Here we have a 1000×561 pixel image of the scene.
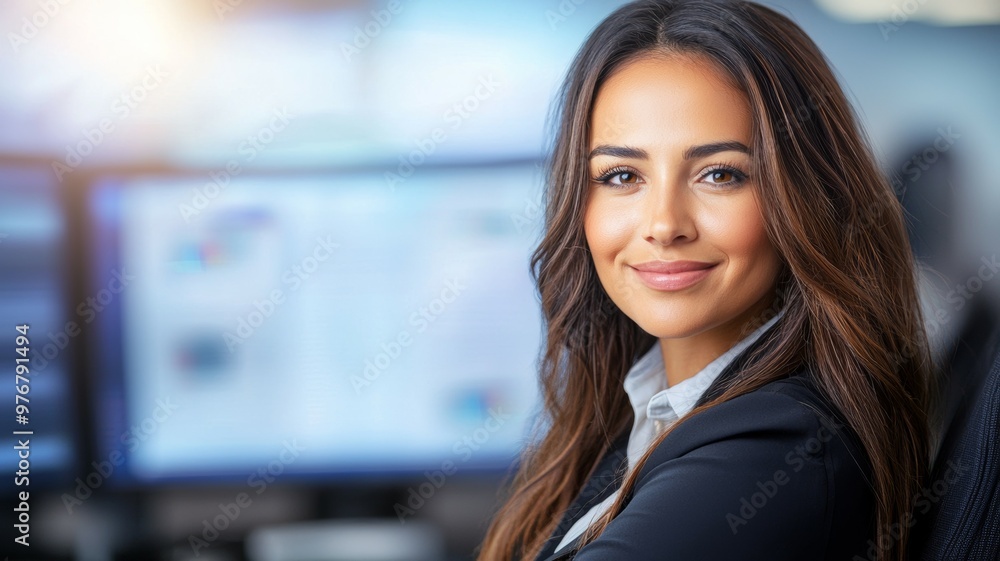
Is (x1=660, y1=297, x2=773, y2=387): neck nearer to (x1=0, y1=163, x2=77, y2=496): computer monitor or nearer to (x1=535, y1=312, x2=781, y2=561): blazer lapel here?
(x1=535, y1=312, x2=781, y2=561): blazer lapel

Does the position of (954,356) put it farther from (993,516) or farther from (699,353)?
(993,516)

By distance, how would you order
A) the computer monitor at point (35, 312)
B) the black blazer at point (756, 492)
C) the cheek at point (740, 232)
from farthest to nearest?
the computer monitor at point (35, 312) → the cheek at point (740, 232) → the black blazer at point (756, 492)

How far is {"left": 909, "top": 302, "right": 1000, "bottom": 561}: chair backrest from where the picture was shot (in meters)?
0.76

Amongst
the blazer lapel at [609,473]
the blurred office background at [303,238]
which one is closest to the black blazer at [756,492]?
the blazer lapel at [609,473]

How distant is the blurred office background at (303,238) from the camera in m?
1.79

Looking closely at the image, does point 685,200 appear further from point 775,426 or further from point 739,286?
point 775,426

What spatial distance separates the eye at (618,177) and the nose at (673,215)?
0.20 feet

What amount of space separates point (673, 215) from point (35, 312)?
57.1 inches

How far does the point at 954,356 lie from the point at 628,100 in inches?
33.6

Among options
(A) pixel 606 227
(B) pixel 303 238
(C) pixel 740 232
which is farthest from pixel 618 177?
(B) pixel 303 238

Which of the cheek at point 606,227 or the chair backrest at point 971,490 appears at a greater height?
the cheek at point 606,227

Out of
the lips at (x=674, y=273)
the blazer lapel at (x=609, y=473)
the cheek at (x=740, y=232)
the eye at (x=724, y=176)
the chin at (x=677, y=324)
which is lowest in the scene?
the blazer lapel at (x=609, y=473)

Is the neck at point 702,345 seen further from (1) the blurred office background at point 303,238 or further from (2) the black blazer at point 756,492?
(1) the blurred office background at point 303,238

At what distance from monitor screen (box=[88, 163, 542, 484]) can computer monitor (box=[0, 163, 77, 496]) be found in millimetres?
75
